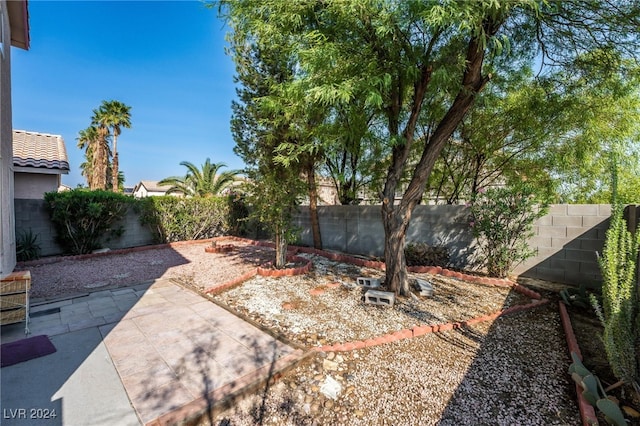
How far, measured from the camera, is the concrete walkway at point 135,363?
2.29 meters

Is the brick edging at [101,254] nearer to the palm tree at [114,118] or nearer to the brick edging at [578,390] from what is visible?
the brick edging at [578,390]

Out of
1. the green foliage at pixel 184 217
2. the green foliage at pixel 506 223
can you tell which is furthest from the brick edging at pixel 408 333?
the green foliage at pixel 184 217

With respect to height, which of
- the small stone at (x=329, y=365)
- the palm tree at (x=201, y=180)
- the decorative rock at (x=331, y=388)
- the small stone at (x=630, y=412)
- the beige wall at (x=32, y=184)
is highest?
the palm tree at (x=201, y=180)

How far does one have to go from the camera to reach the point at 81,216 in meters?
8.50

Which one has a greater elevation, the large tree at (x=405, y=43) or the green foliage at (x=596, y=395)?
the large tree at (x=405, y=43)

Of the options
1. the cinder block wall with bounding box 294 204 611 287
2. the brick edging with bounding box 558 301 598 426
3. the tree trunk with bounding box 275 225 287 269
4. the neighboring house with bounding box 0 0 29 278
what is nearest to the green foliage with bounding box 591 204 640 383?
the brick edging with bounding box 558 301 598 426

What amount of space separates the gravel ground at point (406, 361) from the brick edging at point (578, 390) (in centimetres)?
8

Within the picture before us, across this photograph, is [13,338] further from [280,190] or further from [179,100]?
[179,100]

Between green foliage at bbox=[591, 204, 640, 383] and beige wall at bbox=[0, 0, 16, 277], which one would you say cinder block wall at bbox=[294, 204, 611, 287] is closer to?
green foliage at bbox=[591, 204, 640, 383]

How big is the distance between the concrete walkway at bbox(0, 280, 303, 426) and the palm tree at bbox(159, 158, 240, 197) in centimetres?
1160

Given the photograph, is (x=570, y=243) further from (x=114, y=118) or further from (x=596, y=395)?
(x=114, y=118)

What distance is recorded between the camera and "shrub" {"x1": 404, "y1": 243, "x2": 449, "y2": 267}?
22.2ft

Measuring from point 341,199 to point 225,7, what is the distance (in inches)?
261

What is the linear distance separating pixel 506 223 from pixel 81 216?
37.8 ft
